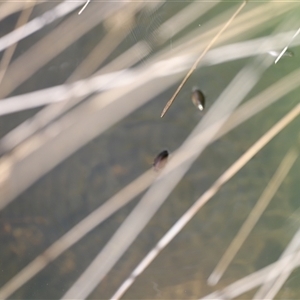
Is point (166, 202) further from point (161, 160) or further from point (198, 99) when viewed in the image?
point (198, 99)

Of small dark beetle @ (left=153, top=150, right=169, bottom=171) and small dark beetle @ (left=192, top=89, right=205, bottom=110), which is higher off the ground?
small dark beetle @ (left=192, top=89, right=205, bottom=110)

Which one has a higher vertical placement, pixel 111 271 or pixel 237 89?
pixel 237 89

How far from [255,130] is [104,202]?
0.32 m

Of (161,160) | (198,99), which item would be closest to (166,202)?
(161,160)

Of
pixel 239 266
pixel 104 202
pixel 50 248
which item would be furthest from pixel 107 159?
pixel 239 266

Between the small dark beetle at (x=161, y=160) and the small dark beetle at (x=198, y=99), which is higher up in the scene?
the small dark beetle at (x=198, y=99)

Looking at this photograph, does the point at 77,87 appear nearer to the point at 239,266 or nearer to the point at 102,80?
the point at 102,80

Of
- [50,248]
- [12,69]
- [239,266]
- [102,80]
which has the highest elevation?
[12,69]

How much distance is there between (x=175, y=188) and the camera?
660 millimetres

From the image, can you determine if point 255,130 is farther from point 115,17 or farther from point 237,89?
point 115,17

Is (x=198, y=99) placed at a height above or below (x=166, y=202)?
above

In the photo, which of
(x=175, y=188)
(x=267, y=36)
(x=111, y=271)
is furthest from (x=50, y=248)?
(x=267, y=36)

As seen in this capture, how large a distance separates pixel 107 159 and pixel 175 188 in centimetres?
14

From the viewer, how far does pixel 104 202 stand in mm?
675
